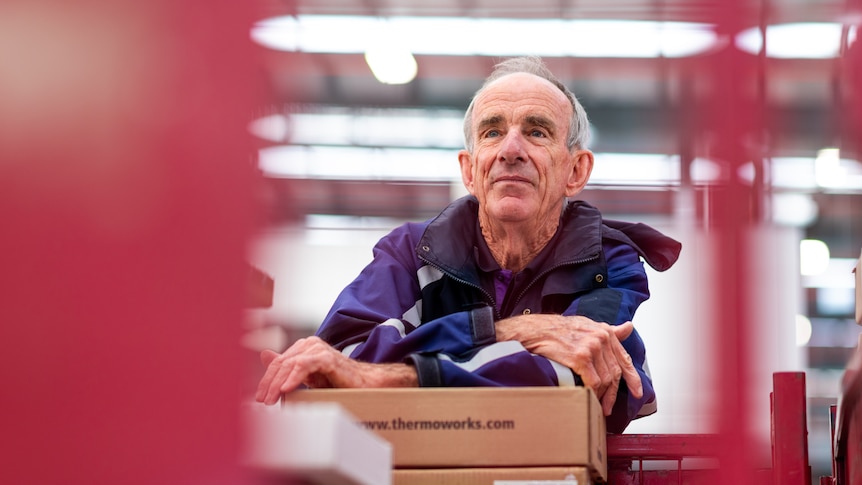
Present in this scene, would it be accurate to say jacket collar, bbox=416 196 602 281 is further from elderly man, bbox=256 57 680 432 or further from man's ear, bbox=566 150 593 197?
man's ear, bbox=566 150 593 197

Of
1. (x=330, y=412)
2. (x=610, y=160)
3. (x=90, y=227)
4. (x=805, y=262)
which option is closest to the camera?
(x=90, y=227)

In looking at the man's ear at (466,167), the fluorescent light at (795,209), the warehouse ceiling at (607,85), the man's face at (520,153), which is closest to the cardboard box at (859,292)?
the man's face at (520,153)

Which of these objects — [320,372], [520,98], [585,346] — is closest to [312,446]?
[320,372]

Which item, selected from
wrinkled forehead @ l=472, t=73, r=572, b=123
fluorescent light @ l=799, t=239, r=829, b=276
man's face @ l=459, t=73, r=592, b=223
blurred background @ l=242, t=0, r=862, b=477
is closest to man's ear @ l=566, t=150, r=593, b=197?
man's face @ l=459, t=73, r=592, b=223

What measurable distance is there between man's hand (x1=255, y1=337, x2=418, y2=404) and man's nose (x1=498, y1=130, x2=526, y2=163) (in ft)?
3.12

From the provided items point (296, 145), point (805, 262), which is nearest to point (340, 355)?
point (296, 145)

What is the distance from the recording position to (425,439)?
191 centimetres

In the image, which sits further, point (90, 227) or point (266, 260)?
point (266, 260)

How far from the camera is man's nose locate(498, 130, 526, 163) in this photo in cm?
308

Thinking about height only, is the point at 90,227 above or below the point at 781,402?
above

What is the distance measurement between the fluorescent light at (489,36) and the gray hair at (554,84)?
6.29 metres

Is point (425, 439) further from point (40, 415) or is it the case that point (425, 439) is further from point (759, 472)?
point (40, 415)

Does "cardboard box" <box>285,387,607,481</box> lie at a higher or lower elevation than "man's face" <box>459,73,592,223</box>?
lower

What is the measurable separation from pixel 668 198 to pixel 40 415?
1308cm
